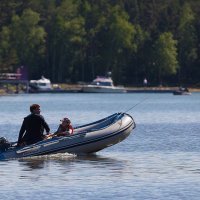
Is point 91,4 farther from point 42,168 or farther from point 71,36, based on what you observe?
point 42,168

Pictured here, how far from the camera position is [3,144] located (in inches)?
1443

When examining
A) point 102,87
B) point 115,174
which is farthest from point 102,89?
point 115,174

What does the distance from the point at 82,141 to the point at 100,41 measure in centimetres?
12286

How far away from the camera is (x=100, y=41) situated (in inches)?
6339

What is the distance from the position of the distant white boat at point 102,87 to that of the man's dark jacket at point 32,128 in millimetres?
117959

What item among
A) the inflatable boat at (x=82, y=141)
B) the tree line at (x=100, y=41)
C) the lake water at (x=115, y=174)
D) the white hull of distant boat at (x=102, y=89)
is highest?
the tree line at (x=100, y=41)

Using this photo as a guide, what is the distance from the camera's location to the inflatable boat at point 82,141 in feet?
121

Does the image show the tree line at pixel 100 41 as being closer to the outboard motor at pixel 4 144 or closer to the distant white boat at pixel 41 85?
the distant white boat at pixel 41 85

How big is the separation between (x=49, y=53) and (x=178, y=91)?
1907 centimetres

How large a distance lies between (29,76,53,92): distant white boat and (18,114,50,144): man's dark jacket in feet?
388

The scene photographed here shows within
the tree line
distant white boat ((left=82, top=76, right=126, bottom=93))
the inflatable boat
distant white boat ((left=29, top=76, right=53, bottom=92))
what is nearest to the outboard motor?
the inflatable boat

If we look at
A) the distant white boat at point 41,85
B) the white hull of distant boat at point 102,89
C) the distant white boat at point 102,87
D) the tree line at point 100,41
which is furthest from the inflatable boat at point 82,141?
the white hull of distant boat at point 102,89

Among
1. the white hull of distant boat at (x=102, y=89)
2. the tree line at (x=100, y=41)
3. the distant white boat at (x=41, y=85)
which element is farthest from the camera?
the white hull of distant boat at (x=102, y=89)

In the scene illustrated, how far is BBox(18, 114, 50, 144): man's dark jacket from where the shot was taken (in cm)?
3716
